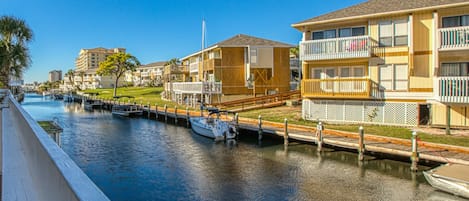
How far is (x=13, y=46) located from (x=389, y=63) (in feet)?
128

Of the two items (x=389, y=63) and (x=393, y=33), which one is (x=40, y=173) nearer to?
(x=389, y=63)

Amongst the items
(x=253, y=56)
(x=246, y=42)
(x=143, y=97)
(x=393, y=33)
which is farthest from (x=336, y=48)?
(x=143, y=97)

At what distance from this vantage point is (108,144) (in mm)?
24422

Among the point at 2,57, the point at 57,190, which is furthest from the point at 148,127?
the point at 57,190

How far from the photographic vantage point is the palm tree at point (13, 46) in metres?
38.9

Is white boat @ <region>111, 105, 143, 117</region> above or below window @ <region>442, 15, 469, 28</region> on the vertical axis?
below

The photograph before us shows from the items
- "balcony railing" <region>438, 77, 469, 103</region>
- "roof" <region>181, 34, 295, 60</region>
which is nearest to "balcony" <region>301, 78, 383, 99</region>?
"balcony railing" <region>438, 77, 469, 103</region>

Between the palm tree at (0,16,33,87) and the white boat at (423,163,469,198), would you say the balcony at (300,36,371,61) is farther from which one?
the palm tree at (0,16,33,87)

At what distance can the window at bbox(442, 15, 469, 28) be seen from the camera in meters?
20.5

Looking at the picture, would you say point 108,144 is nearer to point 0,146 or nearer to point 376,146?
point 0,146

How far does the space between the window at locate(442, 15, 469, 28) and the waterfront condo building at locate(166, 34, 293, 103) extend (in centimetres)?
2069

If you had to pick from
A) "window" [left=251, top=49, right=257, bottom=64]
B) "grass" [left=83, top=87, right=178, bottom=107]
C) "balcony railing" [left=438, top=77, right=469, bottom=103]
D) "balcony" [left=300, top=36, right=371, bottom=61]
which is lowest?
"grass" [left=83, top=87, right=178, bottom=107]

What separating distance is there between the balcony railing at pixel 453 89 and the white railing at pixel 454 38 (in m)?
1.83

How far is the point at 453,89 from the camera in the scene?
64.0ft
